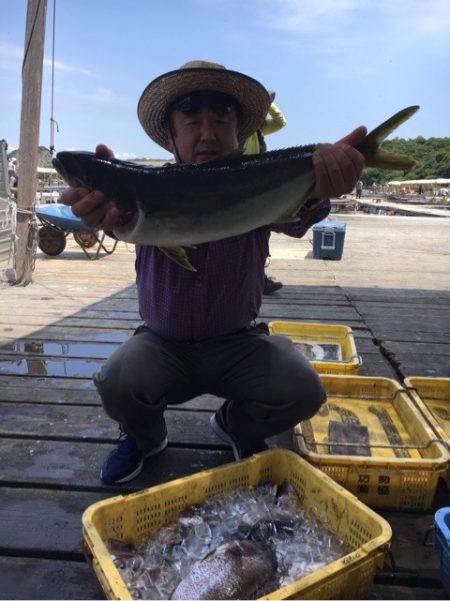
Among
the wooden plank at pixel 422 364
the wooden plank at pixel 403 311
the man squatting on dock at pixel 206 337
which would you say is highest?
the man squatting on dock at pixel 206 337

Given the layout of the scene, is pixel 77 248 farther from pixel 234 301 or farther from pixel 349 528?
pixel 349 528

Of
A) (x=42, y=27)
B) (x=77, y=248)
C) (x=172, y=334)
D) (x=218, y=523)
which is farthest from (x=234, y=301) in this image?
(x=77, y=248)

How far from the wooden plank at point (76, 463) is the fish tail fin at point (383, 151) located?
184 centimetres

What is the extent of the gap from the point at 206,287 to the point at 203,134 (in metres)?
0.82

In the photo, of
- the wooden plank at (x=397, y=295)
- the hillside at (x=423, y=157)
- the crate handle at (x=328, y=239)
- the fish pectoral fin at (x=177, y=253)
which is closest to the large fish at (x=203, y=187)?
the fish pectoral fin at (x=177, y=253)

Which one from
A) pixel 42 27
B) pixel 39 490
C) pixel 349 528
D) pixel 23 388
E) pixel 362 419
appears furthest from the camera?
pixel 42 27

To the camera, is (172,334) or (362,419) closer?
(172,334)

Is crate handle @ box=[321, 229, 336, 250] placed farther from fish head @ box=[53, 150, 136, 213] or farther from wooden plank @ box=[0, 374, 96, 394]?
fish head @ box=[53, 150, 136, 213]

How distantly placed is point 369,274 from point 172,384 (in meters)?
6.88

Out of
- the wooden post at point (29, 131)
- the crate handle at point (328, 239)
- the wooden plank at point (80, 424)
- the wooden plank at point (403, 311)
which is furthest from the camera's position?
the crate handle at point (328, 239)

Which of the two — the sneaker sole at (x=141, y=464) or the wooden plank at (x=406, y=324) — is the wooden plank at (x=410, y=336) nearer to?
the wooden plank at (x=406, y=324)

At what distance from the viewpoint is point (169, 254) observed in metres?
2.33

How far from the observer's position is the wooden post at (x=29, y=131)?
6699 mm

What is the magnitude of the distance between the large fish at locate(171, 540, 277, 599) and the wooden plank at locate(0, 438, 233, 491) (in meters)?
0.80
